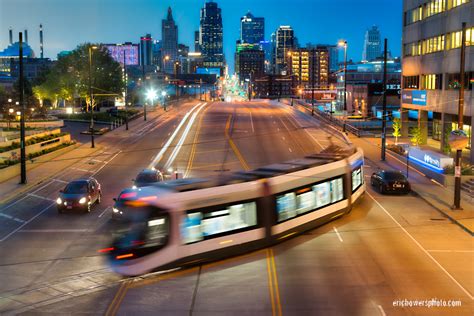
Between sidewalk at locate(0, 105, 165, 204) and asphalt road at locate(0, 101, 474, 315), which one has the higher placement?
sidewalk at locate(0, 105, 165, 204)

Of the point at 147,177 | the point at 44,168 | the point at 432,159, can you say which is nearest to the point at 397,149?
the point at 432,159

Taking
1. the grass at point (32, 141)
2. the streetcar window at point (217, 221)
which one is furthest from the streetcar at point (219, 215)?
the grass at point (32, 141)

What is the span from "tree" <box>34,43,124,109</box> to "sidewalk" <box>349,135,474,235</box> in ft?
177

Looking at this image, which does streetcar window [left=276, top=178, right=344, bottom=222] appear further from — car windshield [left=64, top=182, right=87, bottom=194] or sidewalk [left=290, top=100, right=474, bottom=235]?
car windshield [left=64, top=182, right=87, bottom=194]

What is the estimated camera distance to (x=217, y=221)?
19125 mm

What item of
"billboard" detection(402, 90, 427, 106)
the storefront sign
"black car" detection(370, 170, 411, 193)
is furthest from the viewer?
"billboard" detection(402, 90, 427, 106)

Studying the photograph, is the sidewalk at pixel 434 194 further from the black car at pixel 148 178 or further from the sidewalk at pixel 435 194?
the black car at pixel 148 178

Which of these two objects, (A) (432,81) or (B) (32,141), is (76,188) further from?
(A) (432,81)

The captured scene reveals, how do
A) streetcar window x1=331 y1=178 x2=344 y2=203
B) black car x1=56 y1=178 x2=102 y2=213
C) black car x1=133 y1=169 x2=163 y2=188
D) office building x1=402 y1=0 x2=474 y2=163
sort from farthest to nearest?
office building x1=402 y1=0 x2=474 y2=163 → black car x1=133 y1=169 x2=163 y2=188 → black car x1=56 y1=178 x2=102 y2=213 → streetcar window x1=331 y1=178 x2=344 y2=203

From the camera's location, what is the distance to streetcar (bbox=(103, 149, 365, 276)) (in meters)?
17.3

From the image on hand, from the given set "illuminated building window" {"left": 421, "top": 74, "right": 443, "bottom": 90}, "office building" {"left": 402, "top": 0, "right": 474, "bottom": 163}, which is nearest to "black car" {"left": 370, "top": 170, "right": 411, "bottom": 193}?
"office building" {"left": 402, "top": 0, "right": 474, "bottom": 163}

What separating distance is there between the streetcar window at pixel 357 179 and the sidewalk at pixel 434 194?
428 centimetres

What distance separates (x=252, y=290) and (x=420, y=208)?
52.9ft

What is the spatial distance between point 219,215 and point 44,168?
27.0 meters
